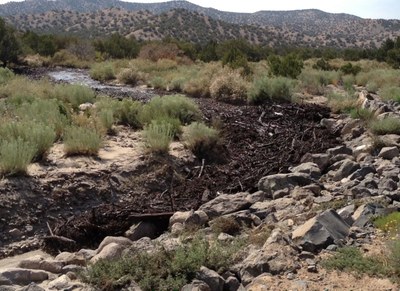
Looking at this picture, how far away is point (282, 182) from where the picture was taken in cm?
831

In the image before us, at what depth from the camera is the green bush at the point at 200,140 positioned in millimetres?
10915

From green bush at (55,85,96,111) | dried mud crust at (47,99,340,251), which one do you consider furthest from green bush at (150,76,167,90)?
dried mud crust at (47,99,340,251)

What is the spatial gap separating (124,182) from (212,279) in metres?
4.55

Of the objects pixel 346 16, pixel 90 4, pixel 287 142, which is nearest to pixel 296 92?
pixel 287 142

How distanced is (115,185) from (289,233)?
4.07 m

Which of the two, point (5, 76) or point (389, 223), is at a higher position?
point (389, 223)

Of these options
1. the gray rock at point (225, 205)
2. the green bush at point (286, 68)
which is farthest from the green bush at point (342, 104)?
the gray rock at point (225, 205)

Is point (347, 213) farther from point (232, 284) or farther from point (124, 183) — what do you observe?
point (124, 183)

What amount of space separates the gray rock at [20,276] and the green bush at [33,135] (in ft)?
12.7

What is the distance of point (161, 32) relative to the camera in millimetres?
77438

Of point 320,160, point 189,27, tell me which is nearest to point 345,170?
point 320,160

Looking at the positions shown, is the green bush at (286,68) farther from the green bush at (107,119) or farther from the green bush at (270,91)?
the green bush at (107,119)

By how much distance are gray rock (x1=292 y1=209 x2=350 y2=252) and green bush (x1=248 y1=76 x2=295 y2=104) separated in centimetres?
1264

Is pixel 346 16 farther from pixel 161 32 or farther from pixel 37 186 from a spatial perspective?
pixel 37 186
